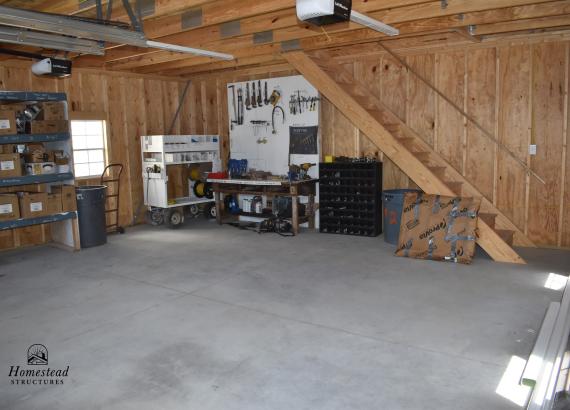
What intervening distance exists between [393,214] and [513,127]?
2.08 meters

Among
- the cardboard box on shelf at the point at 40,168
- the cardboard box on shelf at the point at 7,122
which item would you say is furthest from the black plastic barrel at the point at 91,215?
the cardboard box on shelf at the point at 7,122

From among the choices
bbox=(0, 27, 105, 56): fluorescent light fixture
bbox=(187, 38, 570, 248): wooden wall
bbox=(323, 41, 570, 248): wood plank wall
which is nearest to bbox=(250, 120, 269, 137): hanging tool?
bbox=(187, 38, 570, 248): wooden wall

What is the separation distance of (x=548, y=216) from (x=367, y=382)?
4.80m

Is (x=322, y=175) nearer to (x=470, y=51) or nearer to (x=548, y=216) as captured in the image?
(x=470, y=51)

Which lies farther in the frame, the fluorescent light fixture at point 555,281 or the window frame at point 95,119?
the window frame at point 95,119

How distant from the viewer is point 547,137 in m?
6.57

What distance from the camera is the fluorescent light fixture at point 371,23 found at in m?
4.72

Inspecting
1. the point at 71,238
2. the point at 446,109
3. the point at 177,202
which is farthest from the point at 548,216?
the point at 71,238

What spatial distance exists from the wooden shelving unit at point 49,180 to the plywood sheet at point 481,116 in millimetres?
5857

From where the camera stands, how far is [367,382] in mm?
3186

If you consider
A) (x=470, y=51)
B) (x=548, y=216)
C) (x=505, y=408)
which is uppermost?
(x=470, y=51)

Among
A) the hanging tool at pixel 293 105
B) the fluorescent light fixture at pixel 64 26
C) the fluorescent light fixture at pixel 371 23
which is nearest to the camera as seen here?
the fluorescent light fixture at pixel 64 26

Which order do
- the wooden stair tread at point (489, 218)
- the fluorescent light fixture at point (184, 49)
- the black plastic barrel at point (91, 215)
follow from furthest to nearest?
the black plastic barrel at point (91, 215) < the wooden stair tread at point (489, 218) < the fluorescent light fixture at point (184, 49)

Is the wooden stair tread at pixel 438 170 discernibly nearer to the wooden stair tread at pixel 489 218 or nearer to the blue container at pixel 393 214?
the blue container at pixel 393 214
